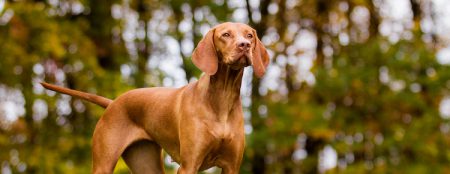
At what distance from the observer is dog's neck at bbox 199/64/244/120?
462 centimetres

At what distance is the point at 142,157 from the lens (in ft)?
17.1

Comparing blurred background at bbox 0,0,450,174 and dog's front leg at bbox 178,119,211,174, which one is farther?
blurred background at bbox 0,0,450,174

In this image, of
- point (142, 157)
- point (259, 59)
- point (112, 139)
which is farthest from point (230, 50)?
point (142, 157)

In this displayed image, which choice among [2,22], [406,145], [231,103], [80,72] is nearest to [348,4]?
[406,145]

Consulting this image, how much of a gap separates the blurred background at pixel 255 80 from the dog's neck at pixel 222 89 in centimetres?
955

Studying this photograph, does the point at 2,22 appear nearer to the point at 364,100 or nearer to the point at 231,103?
the point at 364,100

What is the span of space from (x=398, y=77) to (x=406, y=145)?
1.48 meters

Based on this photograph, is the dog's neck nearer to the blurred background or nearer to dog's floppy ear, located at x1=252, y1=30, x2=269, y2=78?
dog's floppy ear, located at x1=252, y1=30, x2=269, y2=78

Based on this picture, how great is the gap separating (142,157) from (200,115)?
30.6 inches

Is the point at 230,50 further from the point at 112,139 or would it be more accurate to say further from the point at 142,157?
the point at 142,157

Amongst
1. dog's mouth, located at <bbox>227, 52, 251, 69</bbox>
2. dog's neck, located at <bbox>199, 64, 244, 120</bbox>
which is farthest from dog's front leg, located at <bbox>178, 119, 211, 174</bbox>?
dog's mouth, located at <bbox>227, 52, 251, 69</bbox>

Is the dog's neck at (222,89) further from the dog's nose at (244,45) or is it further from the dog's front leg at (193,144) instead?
the dog's nose at (244,45)

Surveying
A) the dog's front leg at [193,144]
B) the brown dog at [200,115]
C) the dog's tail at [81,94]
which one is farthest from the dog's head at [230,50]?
the dog's tail at [81,94]

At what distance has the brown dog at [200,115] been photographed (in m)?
4.53
